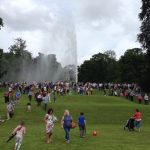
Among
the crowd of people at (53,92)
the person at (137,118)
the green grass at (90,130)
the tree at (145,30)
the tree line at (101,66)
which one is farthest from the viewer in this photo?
the tree line at (101,66)

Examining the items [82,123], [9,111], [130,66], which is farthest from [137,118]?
[130,66]

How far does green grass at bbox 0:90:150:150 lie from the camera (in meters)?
30.1

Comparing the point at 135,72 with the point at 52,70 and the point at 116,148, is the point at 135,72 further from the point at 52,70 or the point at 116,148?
the point at 116,148

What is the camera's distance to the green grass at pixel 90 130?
30.1 m

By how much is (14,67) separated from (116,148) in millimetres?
125950

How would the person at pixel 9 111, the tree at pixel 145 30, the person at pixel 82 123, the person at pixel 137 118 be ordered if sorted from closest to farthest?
the person at pixel 82 123
the person at pixel 137 118
the person at pixel 9 111
the tree at pixel 145 30

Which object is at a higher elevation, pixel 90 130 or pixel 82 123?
pixel 82 123

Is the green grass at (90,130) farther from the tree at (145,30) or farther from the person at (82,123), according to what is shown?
the tree at (145,30)

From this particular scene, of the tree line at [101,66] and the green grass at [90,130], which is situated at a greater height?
the tree line at [101,66]

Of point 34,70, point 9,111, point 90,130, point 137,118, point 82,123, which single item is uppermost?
point 34,70

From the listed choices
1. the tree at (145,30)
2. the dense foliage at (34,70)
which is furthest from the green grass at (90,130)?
the dense foliage at (34,70)

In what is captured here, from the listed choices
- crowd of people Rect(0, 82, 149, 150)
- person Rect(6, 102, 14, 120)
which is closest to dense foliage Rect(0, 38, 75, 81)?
crowd of people Rect(0, 82, 149, 150)

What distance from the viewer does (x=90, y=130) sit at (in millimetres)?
40438

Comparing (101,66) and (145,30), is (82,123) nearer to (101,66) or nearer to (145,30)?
(145,30)
